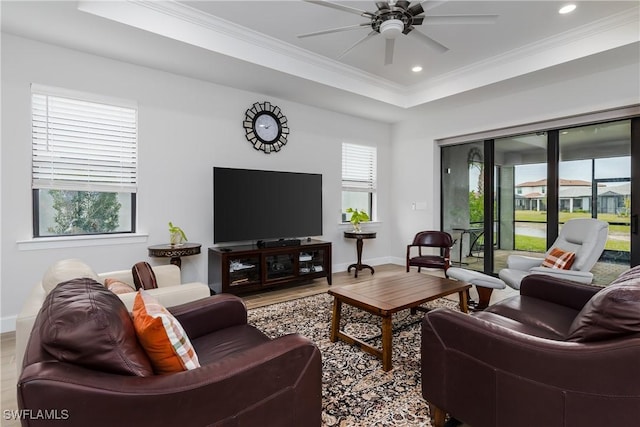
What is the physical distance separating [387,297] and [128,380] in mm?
1898

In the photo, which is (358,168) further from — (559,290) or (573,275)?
(559,290)

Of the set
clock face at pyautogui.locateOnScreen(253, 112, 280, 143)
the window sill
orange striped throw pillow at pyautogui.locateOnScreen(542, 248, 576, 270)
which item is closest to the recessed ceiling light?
orange striped throw pillow at pyautogui.locateOnScreen(542, 248, 576, 270)

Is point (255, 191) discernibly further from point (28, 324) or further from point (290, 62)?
point (28, 324)

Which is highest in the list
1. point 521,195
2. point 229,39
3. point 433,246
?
point 229,39

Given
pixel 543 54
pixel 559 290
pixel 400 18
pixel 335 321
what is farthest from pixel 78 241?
pixel 543 54

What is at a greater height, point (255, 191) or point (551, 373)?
point (255, 191)

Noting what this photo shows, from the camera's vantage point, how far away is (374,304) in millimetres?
2322

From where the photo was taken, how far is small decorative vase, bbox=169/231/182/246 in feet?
11.8

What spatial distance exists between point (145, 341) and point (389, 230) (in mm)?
5315

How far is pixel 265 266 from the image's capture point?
3957 millimetres

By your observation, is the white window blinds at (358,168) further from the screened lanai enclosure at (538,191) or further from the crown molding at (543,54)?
the crown molding at (543,54)

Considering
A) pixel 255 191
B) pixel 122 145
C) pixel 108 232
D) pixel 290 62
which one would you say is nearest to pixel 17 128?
pixel 122 145

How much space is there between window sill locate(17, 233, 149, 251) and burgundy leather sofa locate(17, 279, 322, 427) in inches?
90.3

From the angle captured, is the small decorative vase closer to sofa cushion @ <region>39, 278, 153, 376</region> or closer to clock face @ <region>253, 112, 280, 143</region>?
clock face @ <region>253, 112, 280, 143</region>
